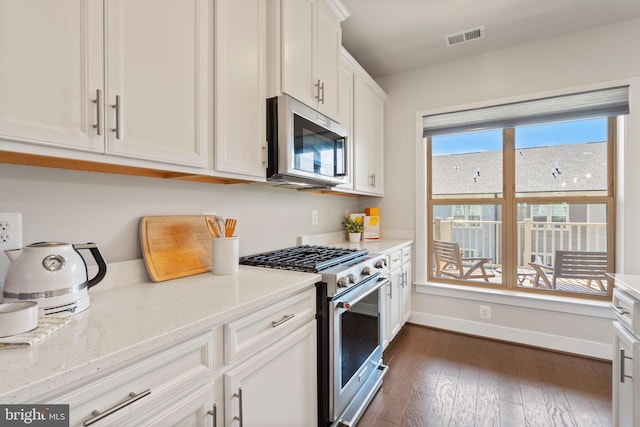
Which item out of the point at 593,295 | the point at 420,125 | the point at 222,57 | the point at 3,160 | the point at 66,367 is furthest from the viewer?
the point at 420,125

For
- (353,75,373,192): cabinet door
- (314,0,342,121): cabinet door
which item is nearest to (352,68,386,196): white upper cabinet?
(353,75,373,192): cabinet door

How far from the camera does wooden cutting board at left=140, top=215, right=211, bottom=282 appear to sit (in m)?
1.28

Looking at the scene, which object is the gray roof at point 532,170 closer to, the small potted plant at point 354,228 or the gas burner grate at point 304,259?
the small potted plant at point 354,228

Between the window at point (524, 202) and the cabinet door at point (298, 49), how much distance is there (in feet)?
5.74

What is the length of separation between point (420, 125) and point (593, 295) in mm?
2166

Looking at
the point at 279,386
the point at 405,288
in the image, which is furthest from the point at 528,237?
the point at 279,386

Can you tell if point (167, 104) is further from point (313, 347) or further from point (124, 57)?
point (313, 347)

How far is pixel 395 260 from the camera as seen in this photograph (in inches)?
100

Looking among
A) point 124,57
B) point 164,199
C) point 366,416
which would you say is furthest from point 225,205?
point 366,416

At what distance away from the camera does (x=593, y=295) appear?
2.51m

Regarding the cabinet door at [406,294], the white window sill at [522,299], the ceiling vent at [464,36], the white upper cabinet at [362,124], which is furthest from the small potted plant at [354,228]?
the ceiling vent at [464,36]

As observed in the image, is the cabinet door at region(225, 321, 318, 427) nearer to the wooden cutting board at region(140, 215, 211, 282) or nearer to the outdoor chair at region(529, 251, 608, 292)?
the wooden cutting board at region(140, 215, 211, 282)

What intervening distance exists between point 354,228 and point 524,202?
5.31 feet

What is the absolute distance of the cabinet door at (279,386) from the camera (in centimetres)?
98
